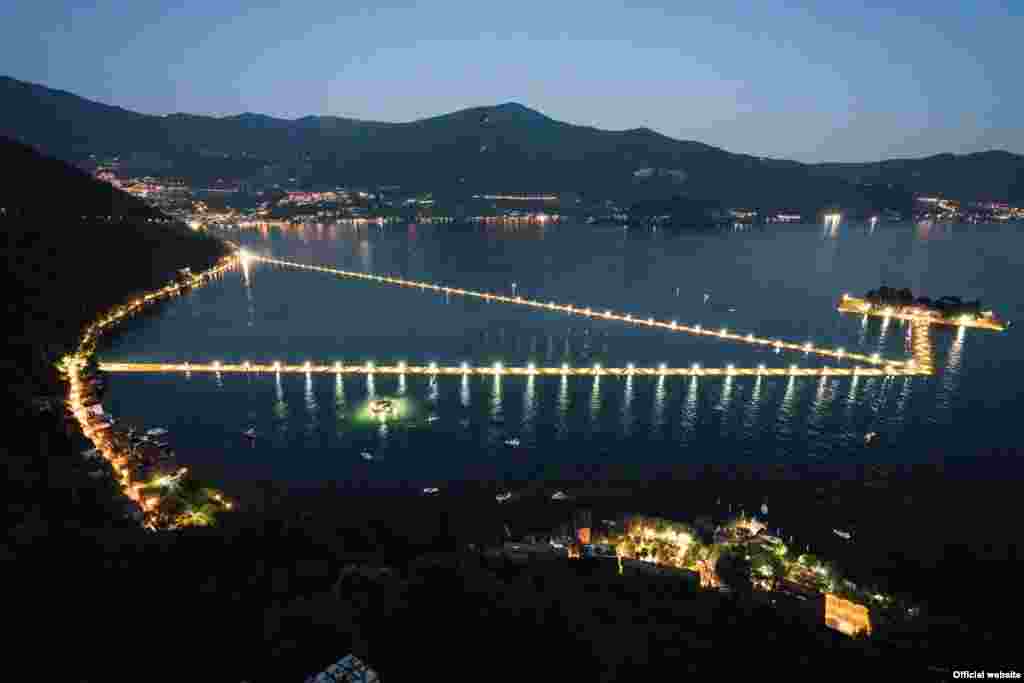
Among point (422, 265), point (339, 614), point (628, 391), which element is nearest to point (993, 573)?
point (628, 391)

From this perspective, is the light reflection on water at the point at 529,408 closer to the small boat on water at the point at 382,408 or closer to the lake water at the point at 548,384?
the lake water at the point at 548,384

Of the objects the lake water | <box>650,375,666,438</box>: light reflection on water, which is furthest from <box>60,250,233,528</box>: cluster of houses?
<box>650,375,666,438</box>: light reflection on water

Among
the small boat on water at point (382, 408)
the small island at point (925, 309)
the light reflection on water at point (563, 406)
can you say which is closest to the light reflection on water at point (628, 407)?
the light reflection on water at point (563, 406)

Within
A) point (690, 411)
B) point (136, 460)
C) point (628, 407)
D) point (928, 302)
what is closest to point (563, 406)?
point (628, 407)

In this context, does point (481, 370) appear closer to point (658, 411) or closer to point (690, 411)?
point (658, 411)

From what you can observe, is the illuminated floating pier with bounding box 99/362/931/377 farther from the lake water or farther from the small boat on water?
the small boat on water
